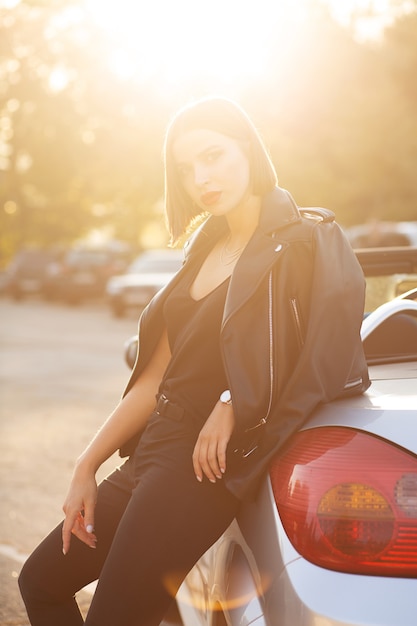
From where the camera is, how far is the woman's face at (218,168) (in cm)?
237

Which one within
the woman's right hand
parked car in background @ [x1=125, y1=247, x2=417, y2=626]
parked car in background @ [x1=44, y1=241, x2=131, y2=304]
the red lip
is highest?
the red lip

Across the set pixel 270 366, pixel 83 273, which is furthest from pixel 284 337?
pixel 83 273

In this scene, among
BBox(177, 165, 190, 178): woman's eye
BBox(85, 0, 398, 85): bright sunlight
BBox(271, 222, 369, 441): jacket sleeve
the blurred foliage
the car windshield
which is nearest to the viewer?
BBox(271, 222, 369, 441): jacket sleeve

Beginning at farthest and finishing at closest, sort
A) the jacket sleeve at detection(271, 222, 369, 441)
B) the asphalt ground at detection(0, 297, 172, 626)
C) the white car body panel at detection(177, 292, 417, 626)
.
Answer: the asphalt ground at detection(0, 297, 172, 626) → the jacket sleeve at detection(271, 222, 369, 441) → the white car body panel at detection(177, 292, 417, 626)

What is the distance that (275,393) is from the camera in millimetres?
2092

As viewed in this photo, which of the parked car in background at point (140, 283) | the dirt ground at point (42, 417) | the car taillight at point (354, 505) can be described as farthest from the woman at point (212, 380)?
the parked car in background at point (140, 283)

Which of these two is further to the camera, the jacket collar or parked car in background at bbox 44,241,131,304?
parked car in background at bbox 44,241,131,304

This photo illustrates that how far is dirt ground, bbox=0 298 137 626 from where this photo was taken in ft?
16.4

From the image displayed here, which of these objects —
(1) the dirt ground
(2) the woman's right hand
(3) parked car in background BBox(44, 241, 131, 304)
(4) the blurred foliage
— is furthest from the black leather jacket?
Result: (3) parked car in background BBox(44, 241, 131, 304)

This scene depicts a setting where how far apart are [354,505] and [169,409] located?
555 mm

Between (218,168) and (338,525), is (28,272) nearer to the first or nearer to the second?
(218,168)

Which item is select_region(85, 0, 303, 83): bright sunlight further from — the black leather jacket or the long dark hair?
the black leather jacket

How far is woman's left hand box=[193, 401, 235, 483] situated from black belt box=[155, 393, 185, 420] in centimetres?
12

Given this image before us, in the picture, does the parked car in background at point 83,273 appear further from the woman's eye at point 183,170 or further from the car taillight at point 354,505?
the car taillight at point 354,505
